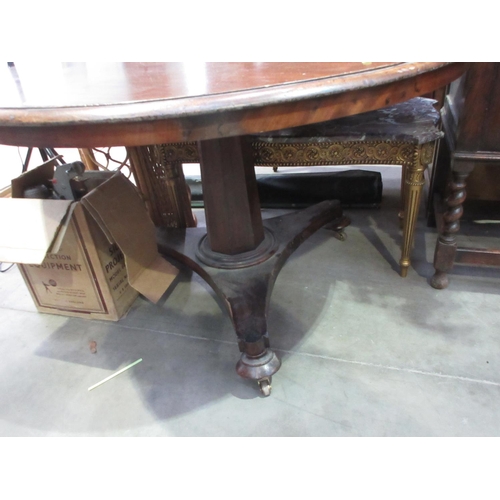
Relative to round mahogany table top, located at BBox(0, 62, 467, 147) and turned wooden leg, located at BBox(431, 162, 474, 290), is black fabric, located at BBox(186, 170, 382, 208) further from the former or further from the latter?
round mahogany table top, located at BBox(0, 62, 467, 147)

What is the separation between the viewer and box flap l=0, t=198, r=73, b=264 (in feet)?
3.49

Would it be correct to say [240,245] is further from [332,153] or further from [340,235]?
[340,235]

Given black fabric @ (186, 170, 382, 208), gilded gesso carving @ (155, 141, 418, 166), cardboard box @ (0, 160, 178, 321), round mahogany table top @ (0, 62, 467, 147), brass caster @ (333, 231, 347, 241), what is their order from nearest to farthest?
round mahogany table top @ (0, 62, 467, 147), cardboard box @ (0, 160, 178, 321), gilded gesso carving @ (155, 141, 418, 166), brass caster @ (333, 231, 347, 241), black fabric @ (186, 170, 382, 208)

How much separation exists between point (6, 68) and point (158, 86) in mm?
500

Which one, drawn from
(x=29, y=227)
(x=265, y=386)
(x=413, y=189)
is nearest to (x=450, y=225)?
(x=413, y=189)

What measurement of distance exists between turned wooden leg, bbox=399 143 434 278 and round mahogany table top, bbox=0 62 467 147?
440mm

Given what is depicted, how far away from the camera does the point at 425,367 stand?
3.50 feet

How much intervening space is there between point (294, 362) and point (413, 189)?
24.9 inches

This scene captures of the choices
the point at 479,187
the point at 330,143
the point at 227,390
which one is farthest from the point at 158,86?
the point at 479,187

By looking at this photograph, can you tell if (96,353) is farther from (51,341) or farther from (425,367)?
(425,367)

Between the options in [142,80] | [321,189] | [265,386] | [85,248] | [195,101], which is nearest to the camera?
[195,101]

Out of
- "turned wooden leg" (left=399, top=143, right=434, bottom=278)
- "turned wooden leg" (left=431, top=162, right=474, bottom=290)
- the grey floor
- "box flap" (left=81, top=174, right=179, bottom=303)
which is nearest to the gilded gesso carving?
"turned wooden leg" (left=399, top=143, right=434, bottom=278)

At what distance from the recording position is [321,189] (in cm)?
183

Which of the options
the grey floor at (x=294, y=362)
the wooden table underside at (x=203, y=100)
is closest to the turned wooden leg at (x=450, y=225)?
the grey floor at (x=294, y=362)
